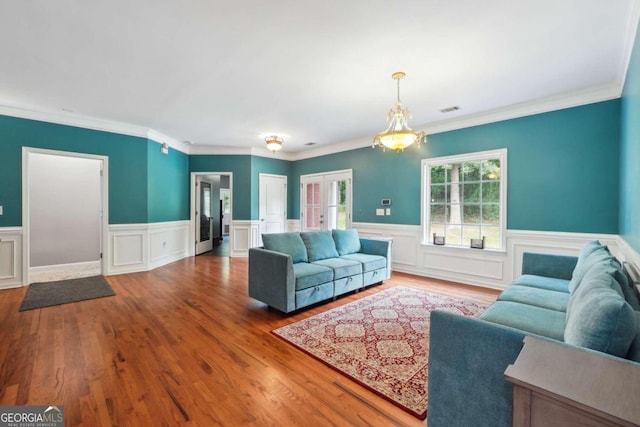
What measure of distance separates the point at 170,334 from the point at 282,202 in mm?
5292

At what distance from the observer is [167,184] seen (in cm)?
618

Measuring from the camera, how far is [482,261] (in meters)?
4.55

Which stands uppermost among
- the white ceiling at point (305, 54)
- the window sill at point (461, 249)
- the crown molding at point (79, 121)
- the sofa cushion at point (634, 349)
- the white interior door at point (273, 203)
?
the white ceiling at point (305, 54)

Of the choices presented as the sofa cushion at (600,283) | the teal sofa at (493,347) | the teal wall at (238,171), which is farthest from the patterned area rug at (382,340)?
the teal wall at (238,171)

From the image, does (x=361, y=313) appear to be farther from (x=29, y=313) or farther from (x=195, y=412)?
(x=29, y=313)

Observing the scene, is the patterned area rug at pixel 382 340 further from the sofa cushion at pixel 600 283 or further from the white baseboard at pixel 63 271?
the white baseboard at pixel 63 271

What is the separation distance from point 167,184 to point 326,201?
11.8ft

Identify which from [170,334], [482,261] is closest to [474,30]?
[482,261]

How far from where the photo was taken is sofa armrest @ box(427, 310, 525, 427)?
1.26 m

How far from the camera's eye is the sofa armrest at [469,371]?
1.26 metres

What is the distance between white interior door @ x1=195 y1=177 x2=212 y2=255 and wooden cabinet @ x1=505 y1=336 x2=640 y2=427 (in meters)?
7.30

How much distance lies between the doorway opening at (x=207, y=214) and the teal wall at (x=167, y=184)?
0.73ft

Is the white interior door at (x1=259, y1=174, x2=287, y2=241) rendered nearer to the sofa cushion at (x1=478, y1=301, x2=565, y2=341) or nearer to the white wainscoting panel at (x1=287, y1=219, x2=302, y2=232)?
the white wainscoting panel at (x1=287, y1=219, x2=302, y2=232)

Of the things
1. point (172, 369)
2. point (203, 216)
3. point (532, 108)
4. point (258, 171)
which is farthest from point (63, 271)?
point (532, 108)
